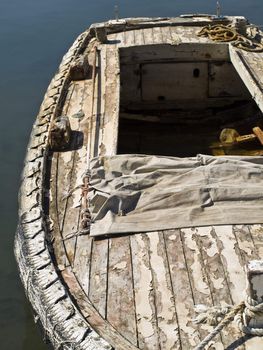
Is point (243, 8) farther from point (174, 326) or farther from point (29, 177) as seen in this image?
point (174, 326)

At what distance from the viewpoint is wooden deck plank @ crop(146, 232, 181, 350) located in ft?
12.1

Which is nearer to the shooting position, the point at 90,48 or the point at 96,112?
the point at 96,112

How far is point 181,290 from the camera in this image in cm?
407

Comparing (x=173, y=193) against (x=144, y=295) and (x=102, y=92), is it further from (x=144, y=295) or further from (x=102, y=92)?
(x=102, y=92)

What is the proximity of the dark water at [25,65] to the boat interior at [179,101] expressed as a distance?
8.54ft

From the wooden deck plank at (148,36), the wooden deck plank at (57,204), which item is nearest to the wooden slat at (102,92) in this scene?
the wooden deck plank at (57,204)

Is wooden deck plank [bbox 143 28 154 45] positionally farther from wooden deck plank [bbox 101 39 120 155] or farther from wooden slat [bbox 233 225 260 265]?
wooden slat [bbox 233 225 260 265]

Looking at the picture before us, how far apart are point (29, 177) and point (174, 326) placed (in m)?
2.59

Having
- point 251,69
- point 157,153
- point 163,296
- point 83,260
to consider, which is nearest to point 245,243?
point 163,296

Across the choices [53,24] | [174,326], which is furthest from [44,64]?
[174,326]

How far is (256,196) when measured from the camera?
488cm

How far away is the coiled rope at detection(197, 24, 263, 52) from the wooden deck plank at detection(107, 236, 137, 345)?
520 cm

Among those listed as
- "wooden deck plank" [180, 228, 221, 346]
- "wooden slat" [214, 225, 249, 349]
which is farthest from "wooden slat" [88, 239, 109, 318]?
"wooden slat" [214, 225, 249, 349]

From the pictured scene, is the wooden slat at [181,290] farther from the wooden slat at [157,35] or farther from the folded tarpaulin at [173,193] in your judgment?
the wooden slat at [157,35]
